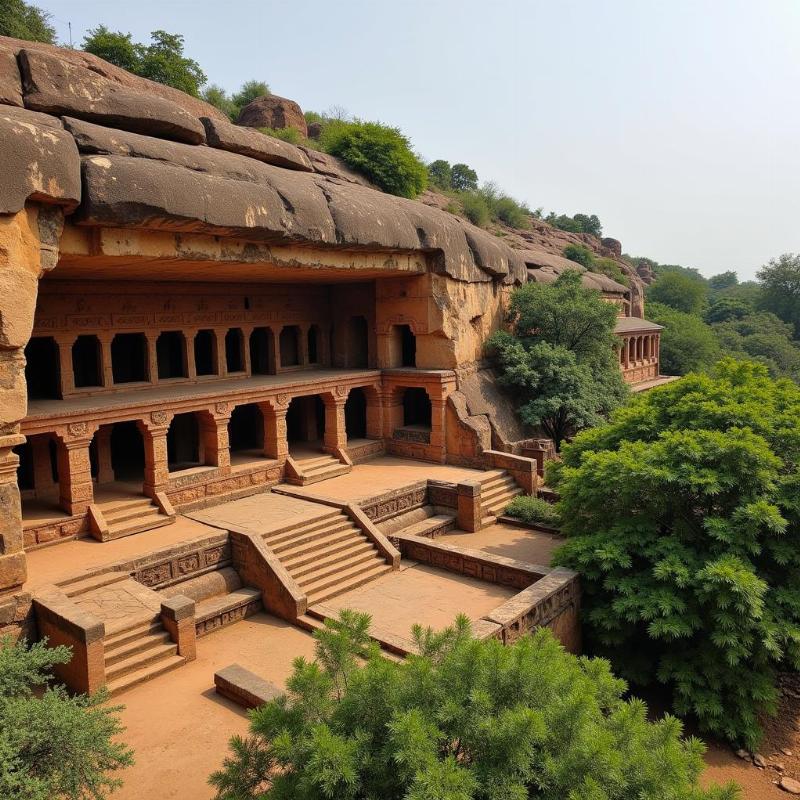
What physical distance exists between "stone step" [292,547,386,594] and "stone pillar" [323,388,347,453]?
4523 millimetres

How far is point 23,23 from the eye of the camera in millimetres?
20594

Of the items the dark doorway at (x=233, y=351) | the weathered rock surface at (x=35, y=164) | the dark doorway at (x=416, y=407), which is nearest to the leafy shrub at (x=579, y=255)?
the dark doorway at (x=416, y=407)

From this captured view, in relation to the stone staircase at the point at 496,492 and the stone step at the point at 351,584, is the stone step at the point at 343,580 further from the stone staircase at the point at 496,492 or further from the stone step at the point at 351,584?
the stone staircase at the point at 496,492

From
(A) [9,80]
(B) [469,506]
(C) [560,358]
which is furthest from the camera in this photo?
(C) [560,358]

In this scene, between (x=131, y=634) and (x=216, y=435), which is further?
(x=216, y=435)

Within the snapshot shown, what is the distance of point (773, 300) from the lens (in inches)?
1998

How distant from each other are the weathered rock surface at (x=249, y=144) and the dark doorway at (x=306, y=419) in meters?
6.20

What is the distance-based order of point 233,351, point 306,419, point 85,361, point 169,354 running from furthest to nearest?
point 233,351 → point 306,419 → point 169,354 → point 85,361

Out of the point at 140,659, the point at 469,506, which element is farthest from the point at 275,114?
the point at 140,659

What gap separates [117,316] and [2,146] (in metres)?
→ 5.95

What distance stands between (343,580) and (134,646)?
375cm

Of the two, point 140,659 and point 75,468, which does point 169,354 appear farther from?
point 140,659

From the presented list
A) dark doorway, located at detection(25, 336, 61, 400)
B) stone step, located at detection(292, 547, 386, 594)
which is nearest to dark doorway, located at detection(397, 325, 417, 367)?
stone step, located at detection(292, 547, 386, 594)

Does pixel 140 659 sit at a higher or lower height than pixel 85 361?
lower
